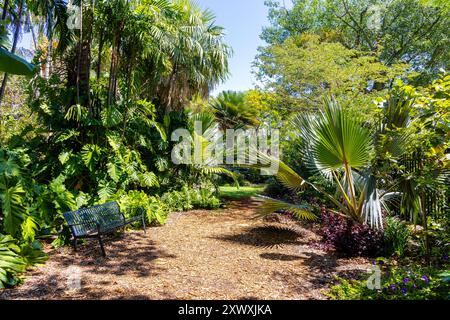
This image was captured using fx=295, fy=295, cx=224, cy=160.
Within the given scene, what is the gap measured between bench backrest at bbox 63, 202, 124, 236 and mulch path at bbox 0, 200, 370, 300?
14.5 inches

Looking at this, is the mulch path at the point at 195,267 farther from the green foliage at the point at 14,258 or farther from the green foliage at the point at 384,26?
the green foliage at the point at 384,26

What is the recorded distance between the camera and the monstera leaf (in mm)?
3373

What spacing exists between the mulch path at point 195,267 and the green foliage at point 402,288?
0.27m

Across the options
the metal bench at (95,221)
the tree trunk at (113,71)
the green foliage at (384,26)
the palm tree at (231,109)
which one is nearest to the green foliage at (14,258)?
the metal bench at (95,221)

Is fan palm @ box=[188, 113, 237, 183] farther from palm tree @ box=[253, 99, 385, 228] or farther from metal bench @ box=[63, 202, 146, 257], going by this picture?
palm tree @ box=[253, 99, 385, 228]

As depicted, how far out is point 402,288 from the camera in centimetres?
346

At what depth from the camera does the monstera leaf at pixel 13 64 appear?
3373 mm

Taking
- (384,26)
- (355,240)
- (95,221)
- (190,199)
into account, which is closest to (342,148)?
(355,240)

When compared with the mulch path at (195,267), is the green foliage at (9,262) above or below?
above

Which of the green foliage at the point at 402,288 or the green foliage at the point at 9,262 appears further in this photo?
the green foliage at the point at 9,262

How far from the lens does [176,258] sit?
16.5ft

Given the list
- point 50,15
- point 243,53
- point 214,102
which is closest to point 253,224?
point 50,15

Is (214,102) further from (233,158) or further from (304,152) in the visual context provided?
(304,152)

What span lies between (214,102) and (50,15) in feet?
38.4
